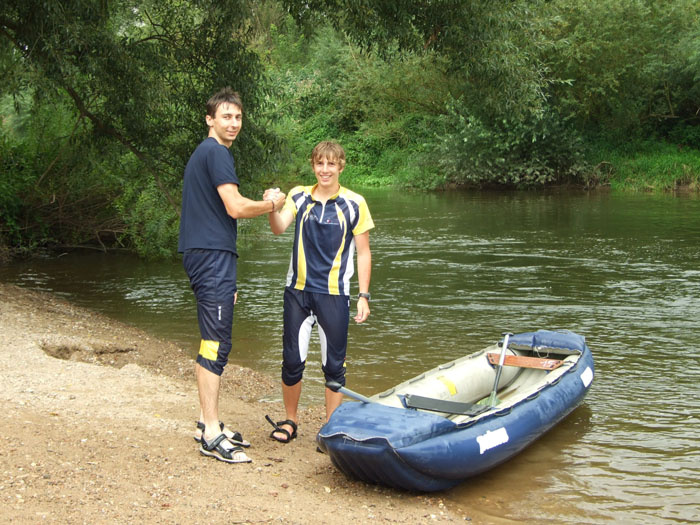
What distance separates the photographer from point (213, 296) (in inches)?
194

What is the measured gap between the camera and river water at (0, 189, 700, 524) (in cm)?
563

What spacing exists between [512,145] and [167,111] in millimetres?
21627

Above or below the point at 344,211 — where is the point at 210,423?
below

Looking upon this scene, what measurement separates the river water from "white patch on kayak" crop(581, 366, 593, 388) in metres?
0.33

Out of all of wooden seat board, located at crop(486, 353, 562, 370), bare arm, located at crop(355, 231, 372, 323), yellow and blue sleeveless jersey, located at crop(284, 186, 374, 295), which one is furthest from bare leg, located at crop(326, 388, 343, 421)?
wooden seat board, located at crop(486, 353, 562, 370)

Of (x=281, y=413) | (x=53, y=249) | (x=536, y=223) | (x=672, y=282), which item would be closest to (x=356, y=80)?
(x=536, y=223)

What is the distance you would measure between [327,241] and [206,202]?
2.66ft

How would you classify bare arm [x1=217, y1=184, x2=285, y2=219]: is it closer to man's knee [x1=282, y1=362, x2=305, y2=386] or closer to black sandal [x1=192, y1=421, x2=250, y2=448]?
man's knee [x1=282, y1=362, x2=305, y2=386]

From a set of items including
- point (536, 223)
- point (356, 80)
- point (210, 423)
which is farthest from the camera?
point (356, 80)

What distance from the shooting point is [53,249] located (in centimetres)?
1598

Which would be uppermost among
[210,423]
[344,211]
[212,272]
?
[344,211]

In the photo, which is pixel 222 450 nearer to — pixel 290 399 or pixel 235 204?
pixel 290 399

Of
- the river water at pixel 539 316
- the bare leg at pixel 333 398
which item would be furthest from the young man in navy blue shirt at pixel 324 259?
the river water at pixel 539 316

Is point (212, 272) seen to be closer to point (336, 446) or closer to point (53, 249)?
point (336, 446)
